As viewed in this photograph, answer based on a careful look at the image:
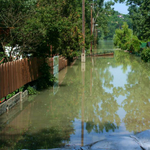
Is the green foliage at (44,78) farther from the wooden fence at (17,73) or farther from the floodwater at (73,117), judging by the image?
the floodwater at (73,117)

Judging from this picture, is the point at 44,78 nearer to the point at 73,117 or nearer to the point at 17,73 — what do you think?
the point at 17,73

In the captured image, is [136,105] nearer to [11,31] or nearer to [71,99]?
[71,99]

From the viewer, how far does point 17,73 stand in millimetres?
13727

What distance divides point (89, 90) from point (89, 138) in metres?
8.94

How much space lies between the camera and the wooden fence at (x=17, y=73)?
11.6m

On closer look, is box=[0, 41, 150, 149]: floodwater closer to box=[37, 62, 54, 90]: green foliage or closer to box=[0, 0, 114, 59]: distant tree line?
box=[37, 62, 54, 90]: green foliage

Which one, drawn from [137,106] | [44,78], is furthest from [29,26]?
[137,106]

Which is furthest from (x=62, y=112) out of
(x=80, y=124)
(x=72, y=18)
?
(x=72, y=18)

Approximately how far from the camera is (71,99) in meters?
14.7

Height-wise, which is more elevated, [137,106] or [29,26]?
[29,26]

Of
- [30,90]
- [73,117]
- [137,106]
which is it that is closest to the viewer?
[73,117]

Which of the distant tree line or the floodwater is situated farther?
the distant tree line

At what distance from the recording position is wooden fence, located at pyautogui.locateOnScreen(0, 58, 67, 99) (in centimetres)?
1161

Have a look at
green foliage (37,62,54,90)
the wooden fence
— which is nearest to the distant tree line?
green foliage (37,62,54,90)
